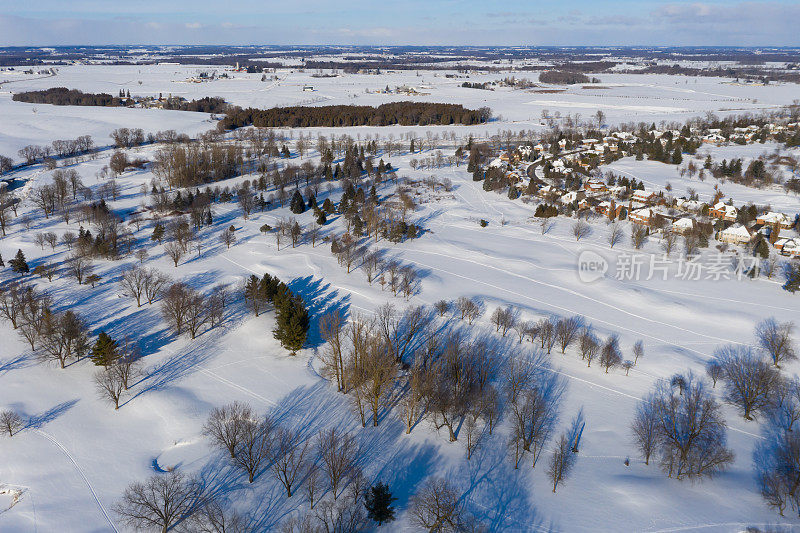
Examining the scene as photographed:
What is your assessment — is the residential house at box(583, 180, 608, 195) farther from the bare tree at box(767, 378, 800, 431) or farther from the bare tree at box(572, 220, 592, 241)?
the bare tree at box(767, 378, 800, 431)

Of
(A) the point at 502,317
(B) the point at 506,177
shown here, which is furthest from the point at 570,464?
(B) the point at 506,177

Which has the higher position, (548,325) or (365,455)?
(548,325)

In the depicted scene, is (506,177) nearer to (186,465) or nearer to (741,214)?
(741,214)

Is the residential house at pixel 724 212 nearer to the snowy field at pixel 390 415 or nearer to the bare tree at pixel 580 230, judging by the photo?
the snowy field at pixel 390 415

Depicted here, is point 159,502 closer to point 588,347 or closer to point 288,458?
point 288,458

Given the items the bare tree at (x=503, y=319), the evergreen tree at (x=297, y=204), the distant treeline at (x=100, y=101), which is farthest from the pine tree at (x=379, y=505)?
the distant treeline at (x=100, y=101)

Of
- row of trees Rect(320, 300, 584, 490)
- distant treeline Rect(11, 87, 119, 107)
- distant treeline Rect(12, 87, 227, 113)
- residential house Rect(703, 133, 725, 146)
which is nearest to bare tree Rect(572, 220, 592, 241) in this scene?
row of trees Rect(320, 300, 584, 490)
